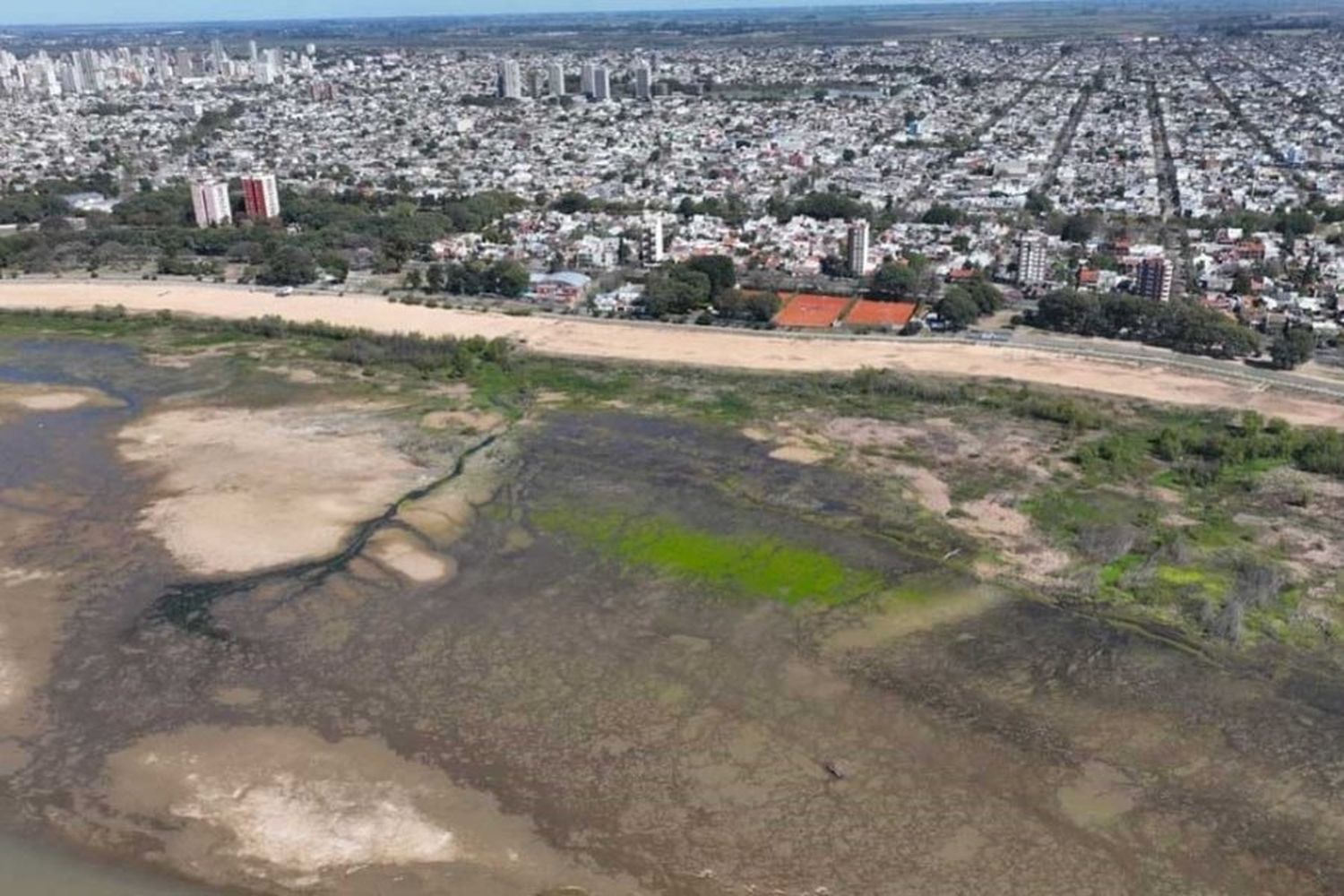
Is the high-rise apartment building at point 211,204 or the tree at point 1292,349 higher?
the high-rise apartment building at point 211,204

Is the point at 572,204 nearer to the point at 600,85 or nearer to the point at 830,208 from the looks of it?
the point at 830,208

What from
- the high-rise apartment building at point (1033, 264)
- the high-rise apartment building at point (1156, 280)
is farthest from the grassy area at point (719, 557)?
the high-rise apartment building at point (1033, 264)

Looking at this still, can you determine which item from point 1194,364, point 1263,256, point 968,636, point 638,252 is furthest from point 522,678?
point 1263,256

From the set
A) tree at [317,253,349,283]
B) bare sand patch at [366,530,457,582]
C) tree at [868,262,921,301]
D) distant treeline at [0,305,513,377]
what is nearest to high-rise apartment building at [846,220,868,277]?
tree at [868,262,921,301]

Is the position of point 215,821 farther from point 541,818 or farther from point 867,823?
point 867,823

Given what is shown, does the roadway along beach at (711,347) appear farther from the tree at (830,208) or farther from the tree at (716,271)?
the tree at (830,208)

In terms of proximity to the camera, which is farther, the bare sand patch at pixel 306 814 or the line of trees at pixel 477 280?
the line of trees at pixel 477 280
